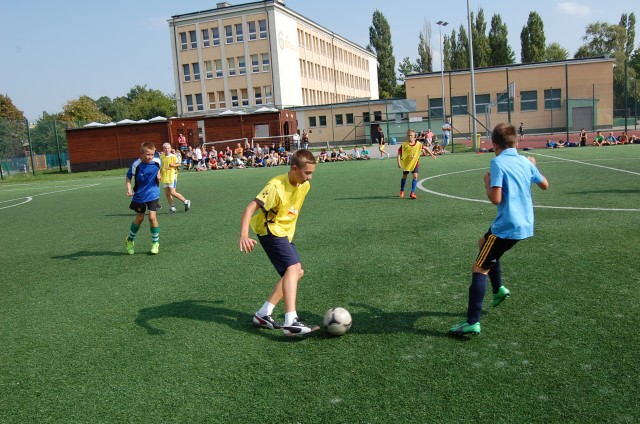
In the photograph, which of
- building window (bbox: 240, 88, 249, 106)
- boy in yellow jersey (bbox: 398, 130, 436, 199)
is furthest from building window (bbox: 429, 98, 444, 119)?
boy in yellow jersey (bbox: 398, 130, 436, 199)

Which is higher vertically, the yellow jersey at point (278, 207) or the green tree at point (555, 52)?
the green tree at point (555, 52)

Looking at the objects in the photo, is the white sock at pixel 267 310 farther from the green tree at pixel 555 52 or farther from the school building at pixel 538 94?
the green tree at pixel 555 52

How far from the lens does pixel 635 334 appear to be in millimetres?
4523

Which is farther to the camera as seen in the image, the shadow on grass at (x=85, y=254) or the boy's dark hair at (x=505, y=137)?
the shadow on grass at (x=85, y=254)

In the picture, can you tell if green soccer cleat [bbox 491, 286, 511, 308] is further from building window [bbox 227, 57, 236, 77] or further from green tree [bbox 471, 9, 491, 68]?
green tree [bbox 471, 9, 491, 68]

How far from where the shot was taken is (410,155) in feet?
46.7

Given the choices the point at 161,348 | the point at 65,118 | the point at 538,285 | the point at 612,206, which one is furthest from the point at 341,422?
the point at 65,118

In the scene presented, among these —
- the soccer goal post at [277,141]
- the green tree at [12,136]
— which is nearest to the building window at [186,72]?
the soccer goal post at [277,141]

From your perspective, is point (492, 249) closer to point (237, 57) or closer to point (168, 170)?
point (168, 170)

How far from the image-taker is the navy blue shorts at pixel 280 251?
5.13m

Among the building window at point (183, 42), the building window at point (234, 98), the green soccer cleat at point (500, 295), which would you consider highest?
the building window at point (183, 42)

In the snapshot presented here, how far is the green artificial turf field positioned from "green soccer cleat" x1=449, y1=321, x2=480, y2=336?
8 cm

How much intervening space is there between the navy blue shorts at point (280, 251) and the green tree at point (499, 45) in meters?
74.9

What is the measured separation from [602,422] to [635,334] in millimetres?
1559
